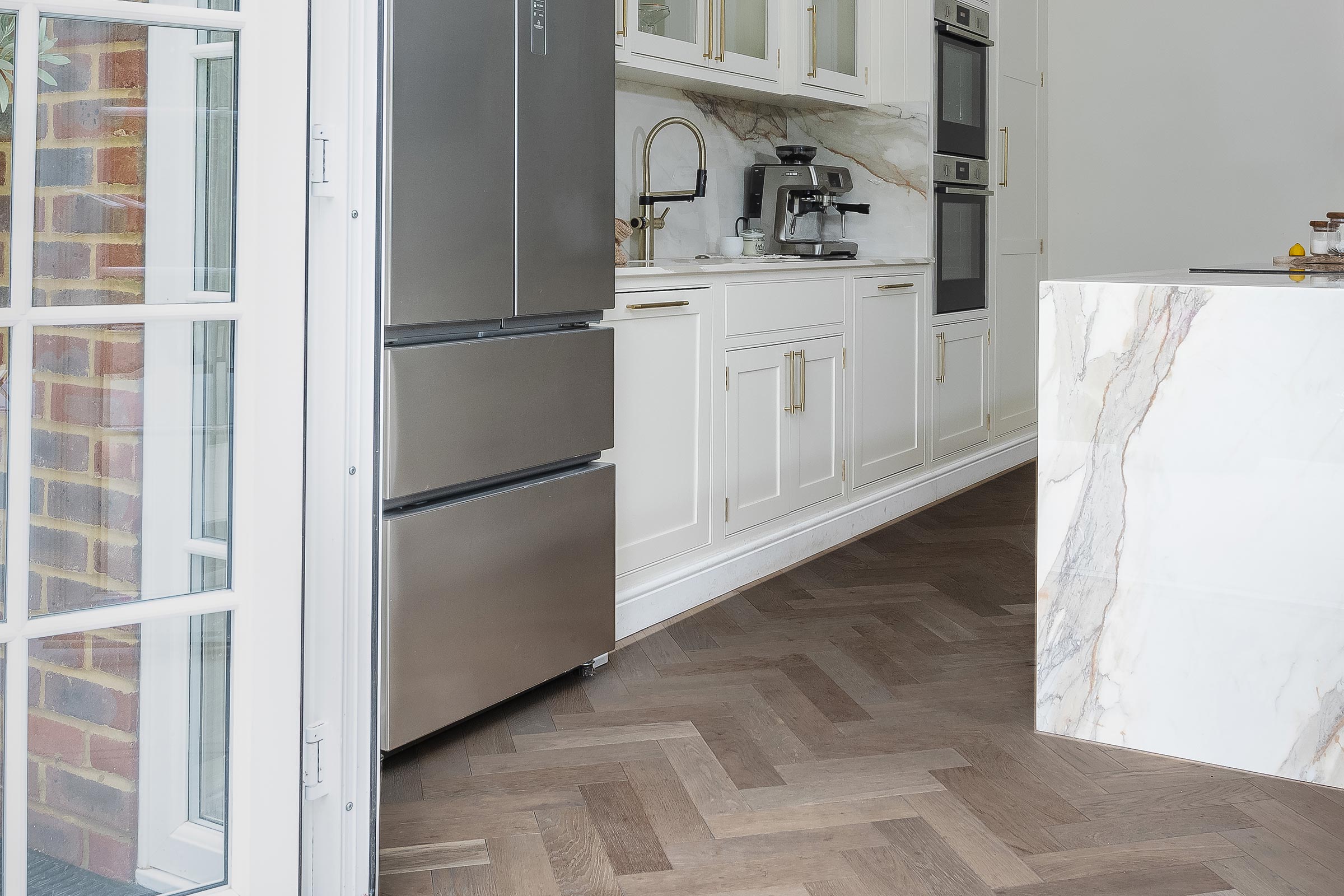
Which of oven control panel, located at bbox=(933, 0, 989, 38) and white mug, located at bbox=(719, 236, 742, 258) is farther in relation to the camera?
oven control panel, located at bbox=(933, 0, 989, 38)

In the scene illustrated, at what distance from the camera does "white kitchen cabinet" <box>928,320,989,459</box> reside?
4477mm

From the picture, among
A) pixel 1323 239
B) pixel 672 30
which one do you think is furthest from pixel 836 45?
pixel 1323 239

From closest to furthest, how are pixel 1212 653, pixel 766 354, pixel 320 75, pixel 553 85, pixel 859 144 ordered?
pixel 320 75 < pixel 1212 653 < pixel 553 85 < pixel 766 354 < pixel 859 144

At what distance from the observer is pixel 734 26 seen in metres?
3.55

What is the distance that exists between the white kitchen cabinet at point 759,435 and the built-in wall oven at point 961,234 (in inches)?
50.4

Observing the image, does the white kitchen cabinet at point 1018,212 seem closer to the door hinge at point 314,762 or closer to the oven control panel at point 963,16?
the oven control panel at point 963,16

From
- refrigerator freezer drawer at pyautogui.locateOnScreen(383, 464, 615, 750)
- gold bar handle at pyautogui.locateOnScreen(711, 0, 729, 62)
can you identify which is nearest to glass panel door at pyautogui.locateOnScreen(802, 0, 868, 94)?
gold bar handle at pyautogui.locateOnScreen(711, 0, 729, 62)

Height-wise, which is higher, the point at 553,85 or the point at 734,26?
the point at 734,26

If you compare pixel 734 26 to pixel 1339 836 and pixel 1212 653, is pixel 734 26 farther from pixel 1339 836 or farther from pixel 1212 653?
pixel 1339 836

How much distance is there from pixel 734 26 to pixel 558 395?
70.0 inches

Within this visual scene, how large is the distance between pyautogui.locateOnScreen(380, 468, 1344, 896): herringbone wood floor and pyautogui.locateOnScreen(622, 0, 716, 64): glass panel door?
166cm

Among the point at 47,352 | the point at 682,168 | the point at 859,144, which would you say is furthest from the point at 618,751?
the point at 859,144

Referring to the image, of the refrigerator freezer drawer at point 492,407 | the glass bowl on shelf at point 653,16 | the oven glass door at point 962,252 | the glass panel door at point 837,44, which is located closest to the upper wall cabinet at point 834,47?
the glass panel door at point 837,44

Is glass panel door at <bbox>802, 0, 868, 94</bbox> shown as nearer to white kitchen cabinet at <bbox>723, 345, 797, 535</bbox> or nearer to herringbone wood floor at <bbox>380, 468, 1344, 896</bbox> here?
white kitchen cabinet at <bbox>723, 345, 797, 535</bbox>
